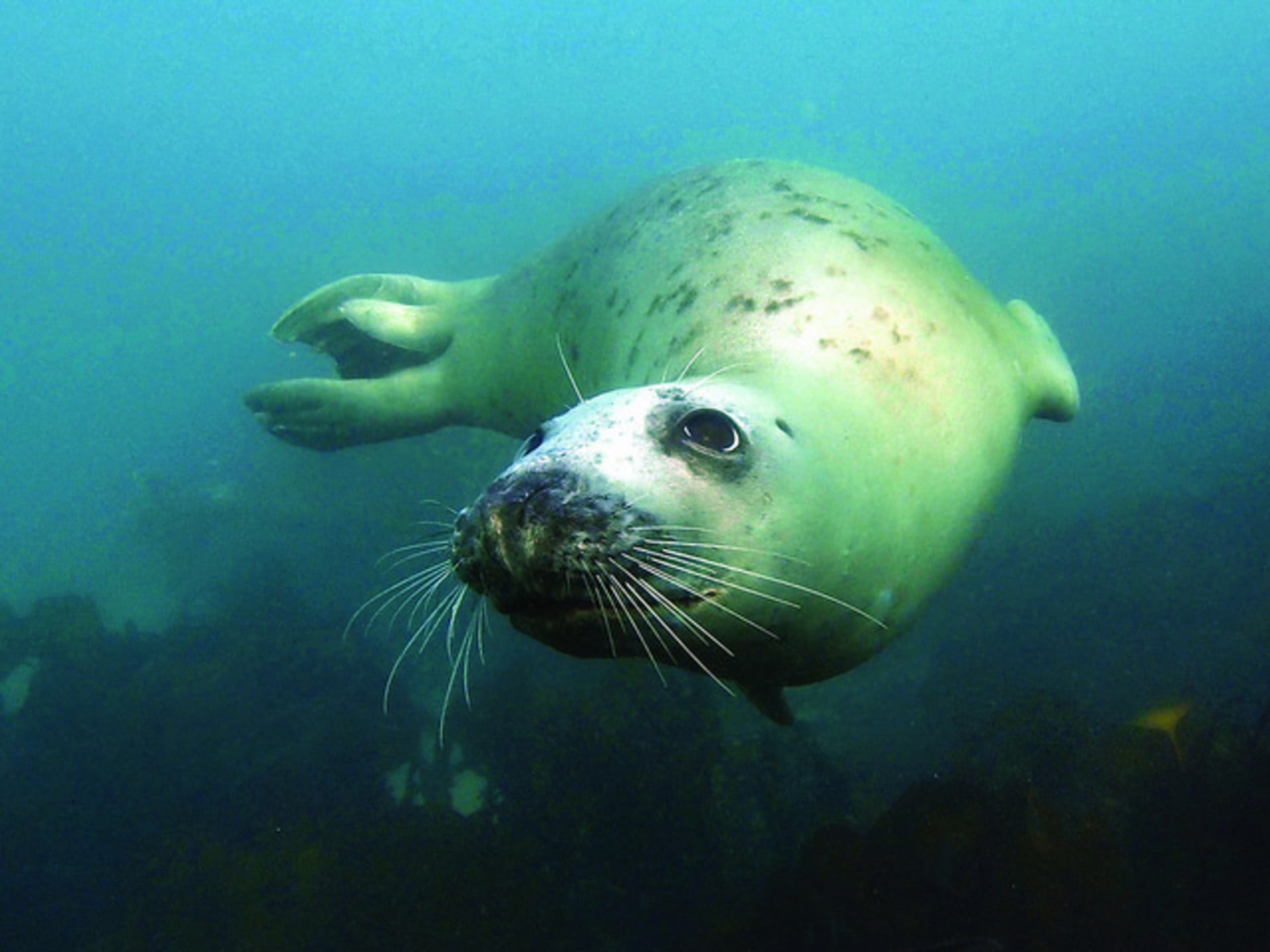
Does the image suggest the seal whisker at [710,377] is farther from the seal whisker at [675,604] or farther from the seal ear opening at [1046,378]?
the seal ear opening at [1046,378]

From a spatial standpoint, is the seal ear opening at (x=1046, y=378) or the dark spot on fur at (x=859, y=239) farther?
the seal ear opening at (x=1046, y=378)

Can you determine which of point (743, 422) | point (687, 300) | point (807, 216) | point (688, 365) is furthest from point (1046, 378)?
point (743, 422)

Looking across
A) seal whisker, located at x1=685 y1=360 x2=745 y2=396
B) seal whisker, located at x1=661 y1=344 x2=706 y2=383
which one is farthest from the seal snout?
seal whisker, located at x1=661 y1=344 x2=706 y2=383

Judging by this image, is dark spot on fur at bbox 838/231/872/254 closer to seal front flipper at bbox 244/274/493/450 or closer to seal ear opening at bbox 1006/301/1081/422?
seal ear opening at bbox 1006/301/1081/422

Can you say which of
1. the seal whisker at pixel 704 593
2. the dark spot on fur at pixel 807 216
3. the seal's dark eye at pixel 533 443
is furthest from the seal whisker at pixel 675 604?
the dark spot on fur at pixel 807 216

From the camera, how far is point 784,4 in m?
82.3

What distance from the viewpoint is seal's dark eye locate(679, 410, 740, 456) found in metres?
1.54

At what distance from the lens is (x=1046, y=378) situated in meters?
3.13

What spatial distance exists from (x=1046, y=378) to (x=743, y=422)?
6.49 ft

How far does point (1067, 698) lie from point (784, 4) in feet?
301

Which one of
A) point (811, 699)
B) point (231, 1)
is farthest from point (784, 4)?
point (811, 699)

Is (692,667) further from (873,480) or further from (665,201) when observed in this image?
(665,201)

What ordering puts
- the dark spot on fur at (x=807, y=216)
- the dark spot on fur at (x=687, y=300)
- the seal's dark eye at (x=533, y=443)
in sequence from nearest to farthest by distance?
the seal's dark eye at (x=533, y=443)
the dark spot on fur at (x=687, y=300)
the dark spot on fur at (x=807, y=216)

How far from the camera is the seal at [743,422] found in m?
1.36
